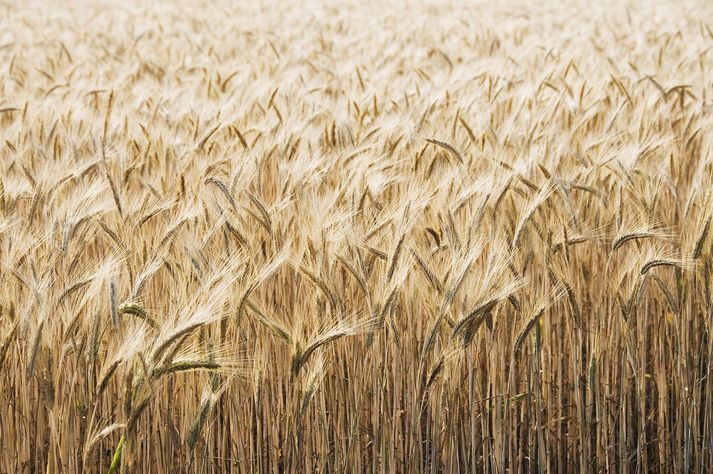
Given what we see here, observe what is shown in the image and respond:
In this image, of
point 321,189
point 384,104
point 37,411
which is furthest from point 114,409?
point 384,104

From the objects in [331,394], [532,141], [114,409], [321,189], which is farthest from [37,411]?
[532,141]

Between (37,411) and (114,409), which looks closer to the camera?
(37,411)

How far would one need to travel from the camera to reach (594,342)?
6.99 ft

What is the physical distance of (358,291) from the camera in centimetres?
223

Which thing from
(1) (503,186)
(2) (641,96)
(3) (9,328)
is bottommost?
(3) (9,328)

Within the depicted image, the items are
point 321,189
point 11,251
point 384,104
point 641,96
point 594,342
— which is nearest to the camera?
point 11,251

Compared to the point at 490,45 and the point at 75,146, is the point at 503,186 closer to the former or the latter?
the point at 75,146

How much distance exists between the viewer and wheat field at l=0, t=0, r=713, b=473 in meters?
1.79

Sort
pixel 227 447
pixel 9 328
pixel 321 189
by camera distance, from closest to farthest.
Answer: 1. pixel 9 328
2. pixel 227 447
3. pixel 321 189

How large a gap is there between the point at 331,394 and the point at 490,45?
5296 millimetres

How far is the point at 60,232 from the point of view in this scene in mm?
2137

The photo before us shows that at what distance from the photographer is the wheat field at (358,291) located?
5.88 ft

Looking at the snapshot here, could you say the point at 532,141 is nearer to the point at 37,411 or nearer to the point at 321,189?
the point at 321,189

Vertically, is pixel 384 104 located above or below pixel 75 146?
above
